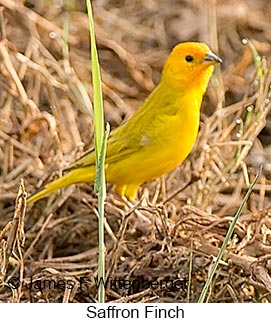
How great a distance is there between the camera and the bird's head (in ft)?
7.41

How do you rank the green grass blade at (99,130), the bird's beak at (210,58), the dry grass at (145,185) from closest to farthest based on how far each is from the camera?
the green grass blade at (99,130)
the dry grass at (145,185)
the bird's beak at (210,58)

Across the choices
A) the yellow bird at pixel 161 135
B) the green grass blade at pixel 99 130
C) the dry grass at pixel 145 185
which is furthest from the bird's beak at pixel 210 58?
the green grass blade at pixel 99 130

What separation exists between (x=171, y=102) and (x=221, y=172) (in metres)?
0.29

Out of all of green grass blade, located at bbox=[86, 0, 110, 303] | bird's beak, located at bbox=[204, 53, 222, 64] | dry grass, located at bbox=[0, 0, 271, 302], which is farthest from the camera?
bird's beak, located at bbox=[204, 53, 222, 64]

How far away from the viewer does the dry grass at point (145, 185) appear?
6.74ft

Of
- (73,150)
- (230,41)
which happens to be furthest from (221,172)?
(230,41)

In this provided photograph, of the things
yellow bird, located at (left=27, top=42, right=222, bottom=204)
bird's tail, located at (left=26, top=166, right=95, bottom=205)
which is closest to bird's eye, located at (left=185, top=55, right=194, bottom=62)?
yellow bird, located at (left=27, top=42, right=222, bottom=204)

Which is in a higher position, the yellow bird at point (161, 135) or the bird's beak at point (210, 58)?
the bird's beak at point (210, 58)

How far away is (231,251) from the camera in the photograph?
2084mm

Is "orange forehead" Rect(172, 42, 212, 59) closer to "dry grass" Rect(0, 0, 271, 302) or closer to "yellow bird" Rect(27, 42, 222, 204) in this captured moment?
"yellow bird" Rect(27, 42, 222, 204)

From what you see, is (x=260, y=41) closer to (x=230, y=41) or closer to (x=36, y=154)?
(x=230, y=41)

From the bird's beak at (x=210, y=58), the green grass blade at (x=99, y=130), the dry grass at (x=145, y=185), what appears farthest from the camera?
the bird's beak at (x=210, y=58)

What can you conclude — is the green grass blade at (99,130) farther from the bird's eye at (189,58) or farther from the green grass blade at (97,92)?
the bird's eye at (189,58)

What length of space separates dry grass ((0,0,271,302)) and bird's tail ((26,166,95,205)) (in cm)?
7
